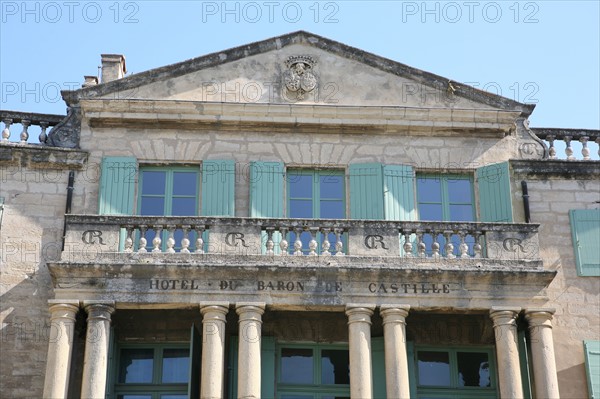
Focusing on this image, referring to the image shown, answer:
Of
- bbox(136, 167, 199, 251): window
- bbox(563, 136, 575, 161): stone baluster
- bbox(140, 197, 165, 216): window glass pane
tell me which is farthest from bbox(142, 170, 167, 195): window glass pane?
bbox(563, 136, 575, 161): stone baluster

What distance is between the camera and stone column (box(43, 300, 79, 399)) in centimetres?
1599

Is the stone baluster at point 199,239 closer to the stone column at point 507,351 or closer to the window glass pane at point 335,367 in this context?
the window glass pane at point 335,367

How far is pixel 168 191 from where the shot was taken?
18.9 meters

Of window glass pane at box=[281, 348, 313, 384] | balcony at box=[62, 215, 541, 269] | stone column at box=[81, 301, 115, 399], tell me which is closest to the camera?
stone column at box=[81, 301, 115, 399]

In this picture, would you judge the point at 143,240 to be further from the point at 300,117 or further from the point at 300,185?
the point at 300,117

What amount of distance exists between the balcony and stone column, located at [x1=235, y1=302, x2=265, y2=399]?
85cm

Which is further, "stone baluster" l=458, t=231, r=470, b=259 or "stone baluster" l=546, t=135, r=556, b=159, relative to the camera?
"stone baluster" l=546, t=135, r=556, b=159

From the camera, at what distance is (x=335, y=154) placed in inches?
762

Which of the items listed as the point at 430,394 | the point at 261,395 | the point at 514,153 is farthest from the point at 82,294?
the point at 514,153

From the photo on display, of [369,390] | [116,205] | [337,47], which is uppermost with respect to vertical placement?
[337,47]

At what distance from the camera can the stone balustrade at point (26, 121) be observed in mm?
19219

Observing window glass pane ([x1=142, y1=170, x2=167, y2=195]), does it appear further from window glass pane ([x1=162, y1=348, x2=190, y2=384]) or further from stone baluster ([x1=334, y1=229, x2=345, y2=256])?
stone baluster ([x1=334, y1=229, x2=345, y2=256])

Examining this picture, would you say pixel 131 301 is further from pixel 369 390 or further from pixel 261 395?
pixel 369 390

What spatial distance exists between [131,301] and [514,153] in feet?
25.2
